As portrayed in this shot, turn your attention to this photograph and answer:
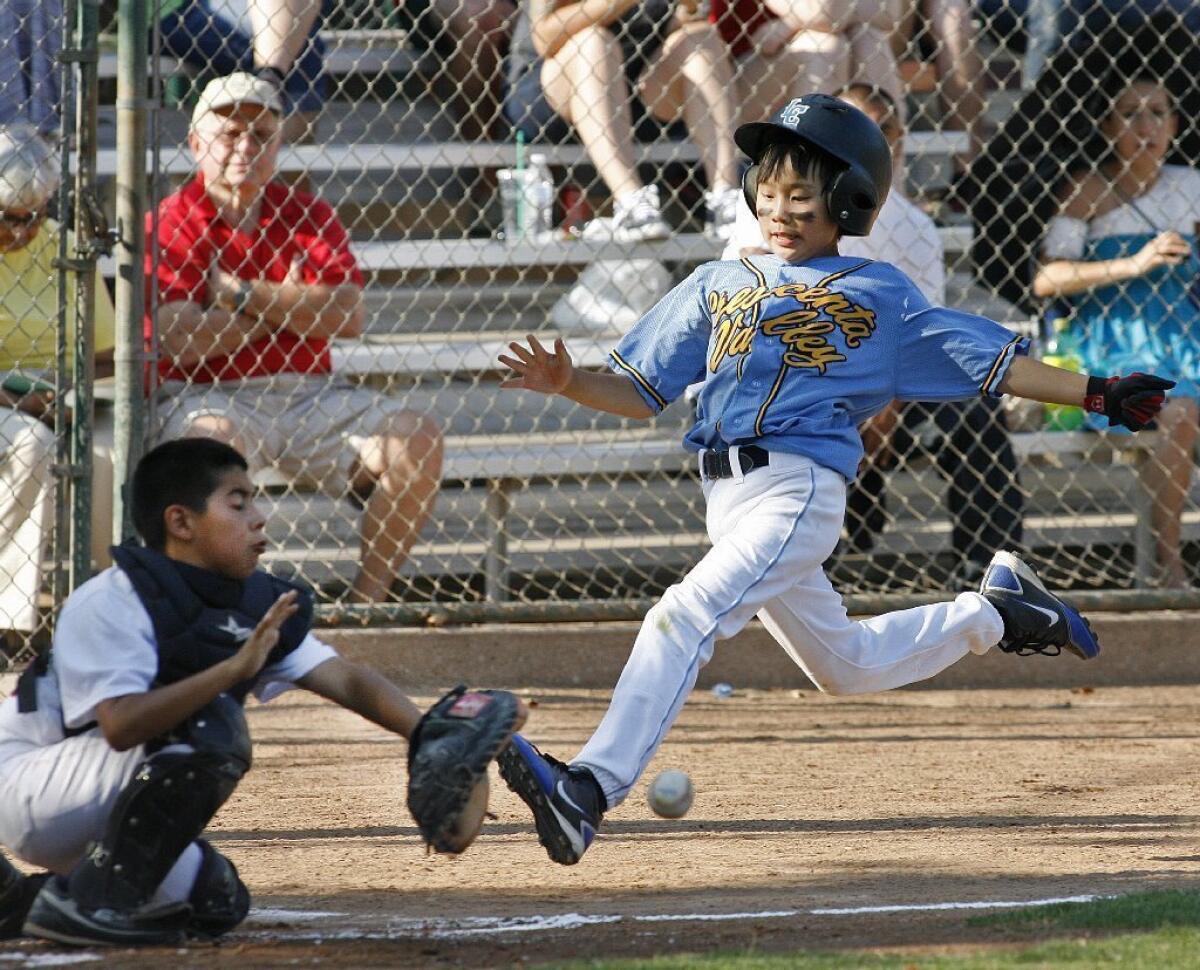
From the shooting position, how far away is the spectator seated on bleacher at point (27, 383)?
222 inches

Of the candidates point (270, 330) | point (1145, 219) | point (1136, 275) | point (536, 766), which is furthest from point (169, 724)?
point (1145, 219)

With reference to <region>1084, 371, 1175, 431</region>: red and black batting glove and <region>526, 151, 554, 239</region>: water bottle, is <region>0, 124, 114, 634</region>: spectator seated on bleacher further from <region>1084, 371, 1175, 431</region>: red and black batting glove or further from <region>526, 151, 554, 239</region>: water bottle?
<region>1084, 371, 1175, 431</region>: red and black batting glove

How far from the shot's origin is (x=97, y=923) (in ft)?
9.90

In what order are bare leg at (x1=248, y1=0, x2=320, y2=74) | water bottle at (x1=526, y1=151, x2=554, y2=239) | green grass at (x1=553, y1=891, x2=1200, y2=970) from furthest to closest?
water bottle at (x1=526, y1=151, x2=554, y2=239) < bare leg at (x1=248, y1=0, x2=320, y2=74) < green grass at (x1=553, y1=891, x2=1200, y2=970)

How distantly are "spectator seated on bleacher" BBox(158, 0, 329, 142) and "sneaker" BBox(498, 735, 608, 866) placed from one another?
376cm

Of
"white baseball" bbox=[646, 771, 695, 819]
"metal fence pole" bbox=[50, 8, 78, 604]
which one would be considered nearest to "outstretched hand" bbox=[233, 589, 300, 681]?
"white baseball" bbox=[646, 771, 695, 819]

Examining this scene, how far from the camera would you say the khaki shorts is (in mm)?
6039

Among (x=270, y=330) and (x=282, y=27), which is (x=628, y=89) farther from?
(x=270, y=330)

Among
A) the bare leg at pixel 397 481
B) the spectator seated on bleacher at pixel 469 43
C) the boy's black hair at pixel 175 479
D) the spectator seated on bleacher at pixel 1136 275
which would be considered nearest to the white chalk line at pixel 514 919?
the boy's black hair at pixel 175 479

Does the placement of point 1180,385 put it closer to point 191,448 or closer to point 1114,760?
point 1114,760

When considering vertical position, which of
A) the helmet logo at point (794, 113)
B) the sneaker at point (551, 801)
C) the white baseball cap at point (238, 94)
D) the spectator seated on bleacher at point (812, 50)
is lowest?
the sneaker at point (551, 801)

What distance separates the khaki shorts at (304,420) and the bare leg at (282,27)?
4.45 feet

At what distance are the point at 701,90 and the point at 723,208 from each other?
0.46 meters

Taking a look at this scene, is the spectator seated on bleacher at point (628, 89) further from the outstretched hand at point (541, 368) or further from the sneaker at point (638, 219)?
the outstretched hand at point (541, 368)
